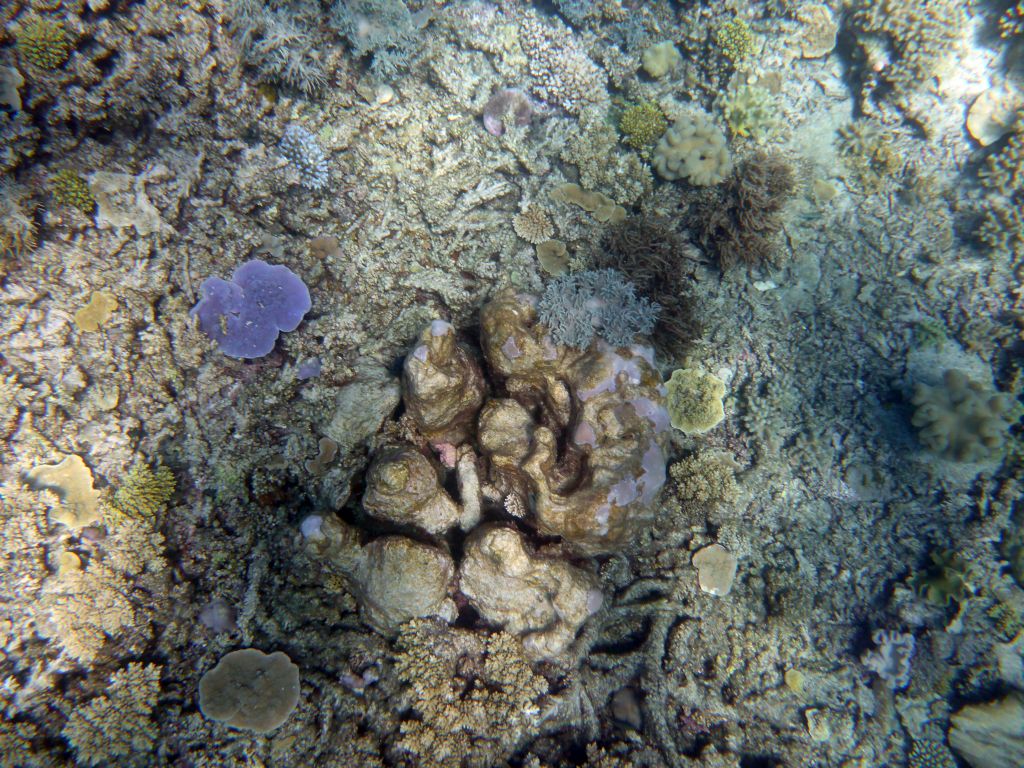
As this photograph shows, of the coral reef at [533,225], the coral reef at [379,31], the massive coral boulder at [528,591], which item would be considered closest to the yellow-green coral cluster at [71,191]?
the coral reef at [379,31]

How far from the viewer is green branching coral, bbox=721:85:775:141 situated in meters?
5.93

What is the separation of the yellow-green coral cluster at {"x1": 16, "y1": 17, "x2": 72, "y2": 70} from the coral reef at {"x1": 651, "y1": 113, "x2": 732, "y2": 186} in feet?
A: 18.6

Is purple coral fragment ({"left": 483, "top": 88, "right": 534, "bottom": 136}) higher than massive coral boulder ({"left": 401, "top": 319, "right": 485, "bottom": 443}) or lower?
higher

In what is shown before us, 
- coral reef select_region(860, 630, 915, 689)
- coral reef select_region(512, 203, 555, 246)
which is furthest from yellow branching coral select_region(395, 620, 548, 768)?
coral reef select_region(512, 203, 555, 246)

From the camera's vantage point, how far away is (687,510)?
492 centimetres

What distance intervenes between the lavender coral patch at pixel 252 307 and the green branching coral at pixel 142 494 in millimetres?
→ 1231

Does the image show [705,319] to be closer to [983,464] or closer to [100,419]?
[983,464]

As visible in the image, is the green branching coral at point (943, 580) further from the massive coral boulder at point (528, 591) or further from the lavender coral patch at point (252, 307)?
the lavender coral patch at point (252, 307)

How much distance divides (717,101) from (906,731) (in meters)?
7.62

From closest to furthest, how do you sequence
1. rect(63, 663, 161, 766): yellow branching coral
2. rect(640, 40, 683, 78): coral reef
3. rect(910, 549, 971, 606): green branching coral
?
rect(63, 663, 161, 766): yellow branching coral, rect(910, 549, 971, 606): green branching coral, rect(640, 40, 683, 78): coral reef

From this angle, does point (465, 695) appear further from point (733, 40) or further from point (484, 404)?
point (733, 40)

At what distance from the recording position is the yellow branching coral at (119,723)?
11.7 ft

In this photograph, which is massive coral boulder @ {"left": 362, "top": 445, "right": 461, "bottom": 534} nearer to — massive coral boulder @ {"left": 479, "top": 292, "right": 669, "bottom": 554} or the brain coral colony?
the brain coral colony

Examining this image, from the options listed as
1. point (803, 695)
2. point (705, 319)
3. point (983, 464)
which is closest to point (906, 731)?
point (803, 695)
